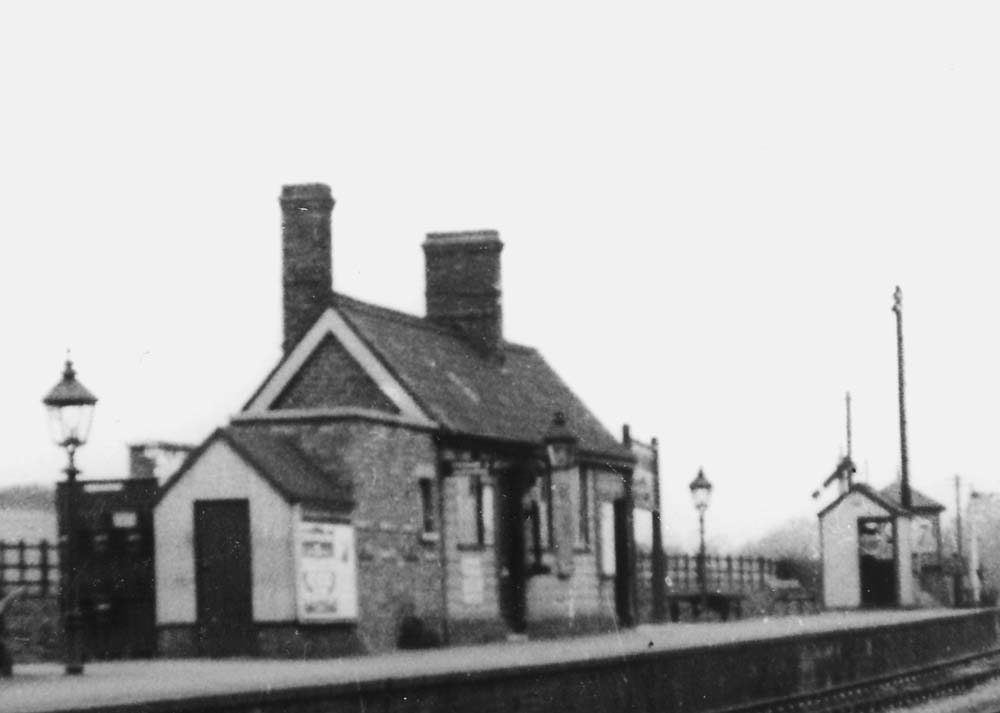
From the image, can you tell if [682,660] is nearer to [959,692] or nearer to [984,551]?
[959,692]

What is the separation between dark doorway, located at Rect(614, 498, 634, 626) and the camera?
135 feet

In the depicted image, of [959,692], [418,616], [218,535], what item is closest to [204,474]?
[218,535]

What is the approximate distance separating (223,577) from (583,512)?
1073 centimetres

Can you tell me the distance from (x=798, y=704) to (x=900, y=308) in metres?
34.2

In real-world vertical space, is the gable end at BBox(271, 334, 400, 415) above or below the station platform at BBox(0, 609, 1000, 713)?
above

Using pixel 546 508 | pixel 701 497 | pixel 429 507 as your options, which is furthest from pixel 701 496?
pixel 429 507

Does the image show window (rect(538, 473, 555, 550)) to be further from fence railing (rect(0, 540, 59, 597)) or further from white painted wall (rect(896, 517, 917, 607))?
white painted wall (rect(896, 517, 917, 607))

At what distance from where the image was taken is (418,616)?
32562mm

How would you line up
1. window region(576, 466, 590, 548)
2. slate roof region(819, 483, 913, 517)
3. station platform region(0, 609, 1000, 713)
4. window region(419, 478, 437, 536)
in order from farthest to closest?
slate roof region(819, 483, 913, 517)
window region(576, 466, 590, 548)
window region(419, 478, 437, 536)
station platform region(0, 609, 1000, 713)

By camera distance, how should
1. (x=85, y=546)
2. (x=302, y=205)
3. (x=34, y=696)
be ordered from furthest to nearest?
(x=302, y=205), (x=85, y=546), (x=34, y=696)

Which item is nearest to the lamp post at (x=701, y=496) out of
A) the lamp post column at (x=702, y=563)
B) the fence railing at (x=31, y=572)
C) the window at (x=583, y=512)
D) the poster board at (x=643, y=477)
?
the lamp post column at (x=702, y=563)

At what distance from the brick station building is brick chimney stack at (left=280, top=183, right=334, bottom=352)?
31mm

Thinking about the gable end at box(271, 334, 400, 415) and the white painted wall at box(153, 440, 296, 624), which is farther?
the gable end at box(271, 334, 400, 415)

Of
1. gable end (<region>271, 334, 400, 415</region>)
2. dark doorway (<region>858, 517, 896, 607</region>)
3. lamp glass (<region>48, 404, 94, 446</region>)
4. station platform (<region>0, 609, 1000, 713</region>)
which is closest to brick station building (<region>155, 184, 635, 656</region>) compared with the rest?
gable end (<region>271, 334, 400, 415</region>)
